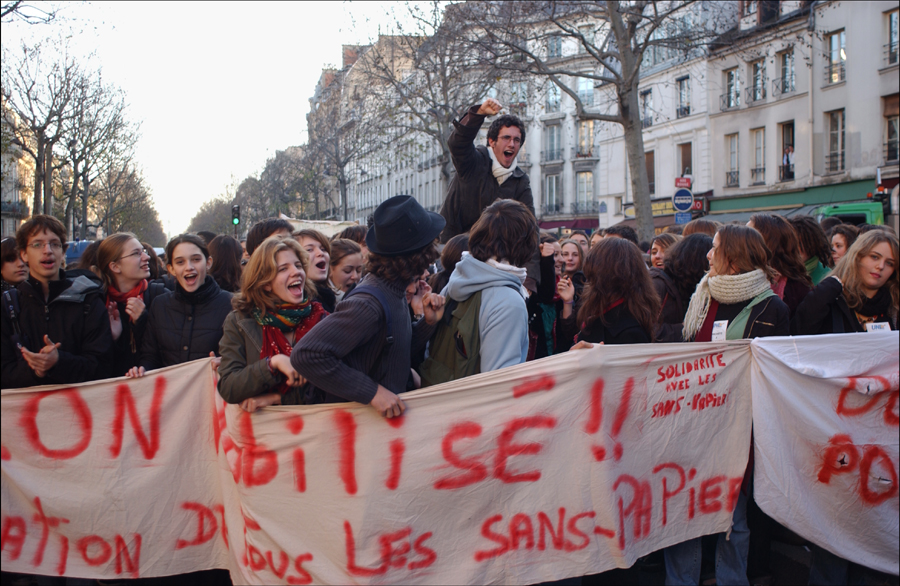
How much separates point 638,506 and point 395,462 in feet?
3.96

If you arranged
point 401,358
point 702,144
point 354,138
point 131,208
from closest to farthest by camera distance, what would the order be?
1. point 401,358
2. point 702,144
3. point 354,138
4. point 131,208

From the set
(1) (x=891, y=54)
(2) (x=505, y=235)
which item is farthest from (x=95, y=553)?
(1) (x=891, y=54)

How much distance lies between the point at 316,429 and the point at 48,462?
1422 mm

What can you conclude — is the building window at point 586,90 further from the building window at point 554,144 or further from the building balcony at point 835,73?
the building balcony at point 835,73

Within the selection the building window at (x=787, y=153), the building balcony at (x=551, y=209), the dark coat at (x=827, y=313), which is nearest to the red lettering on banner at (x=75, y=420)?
the dark coat at (x=827, y=313)

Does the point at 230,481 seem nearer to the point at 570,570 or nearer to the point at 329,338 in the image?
the point at 329,338

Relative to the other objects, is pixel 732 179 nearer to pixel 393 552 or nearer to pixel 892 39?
pixel 892 39

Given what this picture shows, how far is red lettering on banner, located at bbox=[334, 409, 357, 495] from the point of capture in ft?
10.7

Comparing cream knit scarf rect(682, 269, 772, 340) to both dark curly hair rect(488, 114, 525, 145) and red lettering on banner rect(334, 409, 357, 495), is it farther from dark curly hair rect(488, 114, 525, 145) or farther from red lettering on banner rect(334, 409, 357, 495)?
red lettering on banner rect(334, 409, 357, 495)

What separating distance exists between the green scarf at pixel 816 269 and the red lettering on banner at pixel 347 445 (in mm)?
3707

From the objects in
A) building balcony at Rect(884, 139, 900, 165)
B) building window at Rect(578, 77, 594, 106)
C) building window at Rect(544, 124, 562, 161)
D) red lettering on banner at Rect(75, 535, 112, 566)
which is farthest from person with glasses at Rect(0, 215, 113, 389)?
building window at Rect(544, 124, 562, 161)

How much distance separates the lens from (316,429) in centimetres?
329

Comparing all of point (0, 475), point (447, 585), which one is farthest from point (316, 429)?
point (0, 475)

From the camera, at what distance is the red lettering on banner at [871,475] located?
141 inches
